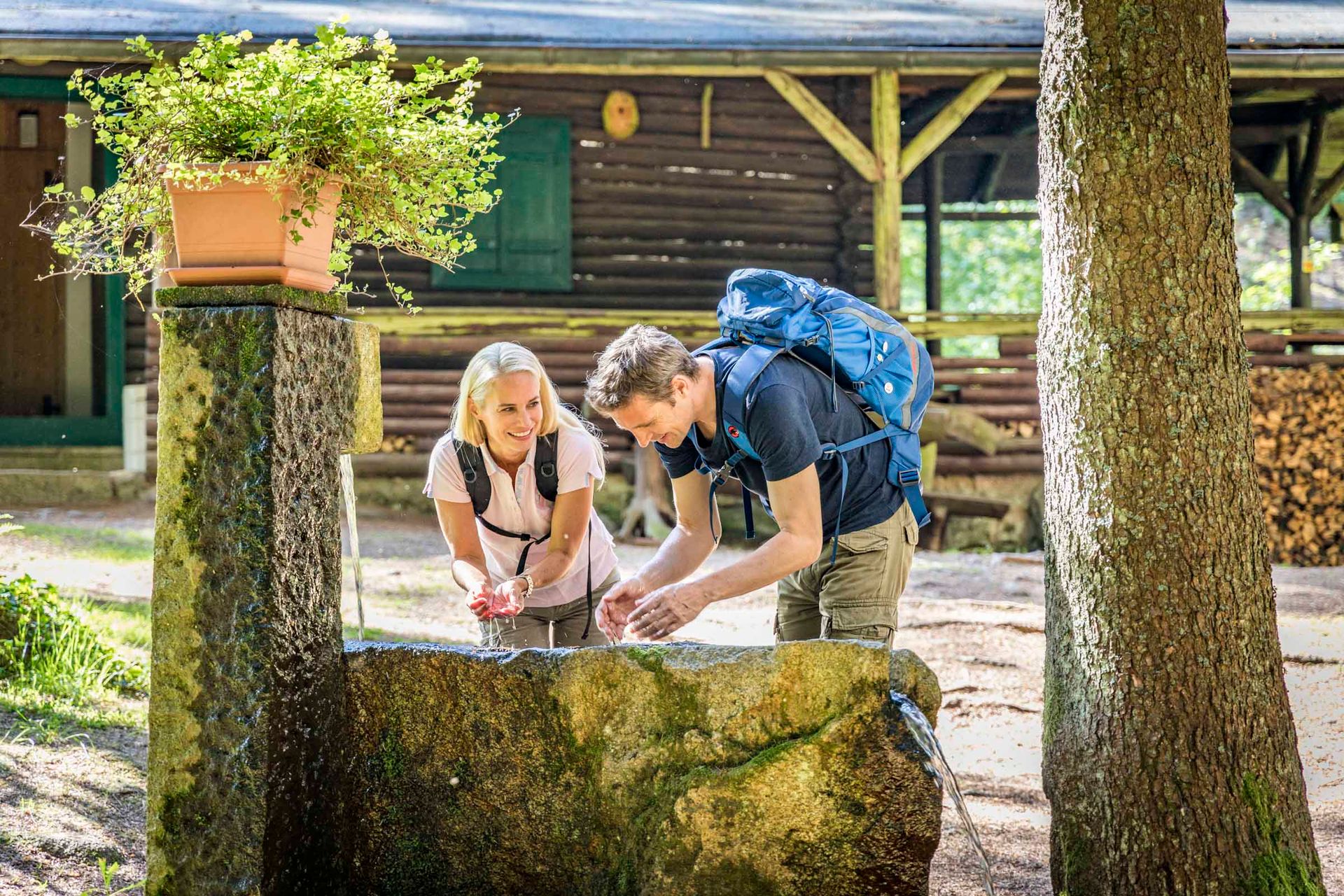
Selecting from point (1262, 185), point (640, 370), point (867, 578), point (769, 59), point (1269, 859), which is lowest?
point (1269, 859)

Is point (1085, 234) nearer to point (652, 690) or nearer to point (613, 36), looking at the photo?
point (652, 690)

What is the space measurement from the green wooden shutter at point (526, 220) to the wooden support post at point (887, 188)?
9.60 feet

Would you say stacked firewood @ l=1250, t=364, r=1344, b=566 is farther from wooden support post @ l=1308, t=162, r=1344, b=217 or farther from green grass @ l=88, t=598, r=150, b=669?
green grass @ l=88, t=598, r=150, b=669

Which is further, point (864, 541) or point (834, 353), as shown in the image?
point (864, 541)

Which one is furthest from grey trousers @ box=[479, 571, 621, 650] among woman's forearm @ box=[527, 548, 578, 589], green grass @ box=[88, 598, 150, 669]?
green grass @ box=[88, 598, 150, 669]

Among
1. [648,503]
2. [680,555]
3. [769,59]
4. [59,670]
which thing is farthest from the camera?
[648,503]

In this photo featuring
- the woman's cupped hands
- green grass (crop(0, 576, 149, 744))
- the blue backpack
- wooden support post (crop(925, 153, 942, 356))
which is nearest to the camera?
the blue backpack

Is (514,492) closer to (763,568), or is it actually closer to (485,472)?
(485,472)

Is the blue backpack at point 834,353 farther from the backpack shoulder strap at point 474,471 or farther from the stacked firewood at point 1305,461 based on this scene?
the stacked firewood at point 1305,461

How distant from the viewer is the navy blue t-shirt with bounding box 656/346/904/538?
2689 mm

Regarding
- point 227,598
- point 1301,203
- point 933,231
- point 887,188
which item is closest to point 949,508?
point 887,188

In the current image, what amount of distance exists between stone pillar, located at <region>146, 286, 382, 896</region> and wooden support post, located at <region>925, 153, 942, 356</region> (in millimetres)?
10099

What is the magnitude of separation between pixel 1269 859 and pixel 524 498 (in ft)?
6.92

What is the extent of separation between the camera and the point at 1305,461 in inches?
381
